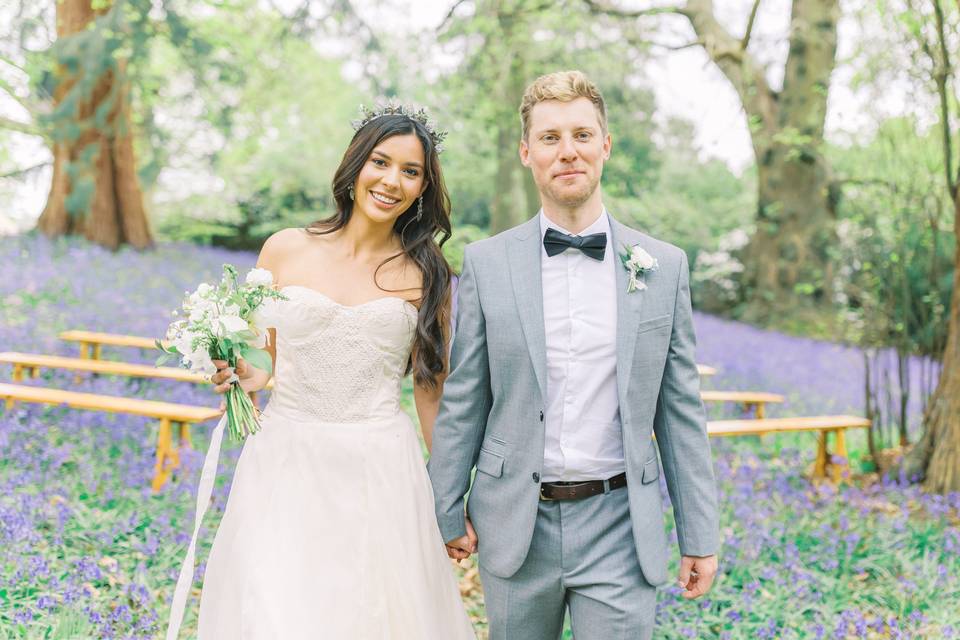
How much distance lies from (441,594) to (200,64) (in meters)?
10.4

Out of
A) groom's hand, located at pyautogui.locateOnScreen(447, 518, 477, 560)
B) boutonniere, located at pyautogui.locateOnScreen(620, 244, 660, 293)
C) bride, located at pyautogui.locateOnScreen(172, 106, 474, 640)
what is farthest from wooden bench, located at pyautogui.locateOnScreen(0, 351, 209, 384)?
boutonniere, located at pyautogui.locateOnScreen(620, 244, 660, 293)

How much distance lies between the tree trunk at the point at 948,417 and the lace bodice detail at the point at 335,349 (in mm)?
4724

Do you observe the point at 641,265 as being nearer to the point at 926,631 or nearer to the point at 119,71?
the point at 926,631

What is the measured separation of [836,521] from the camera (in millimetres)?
5910

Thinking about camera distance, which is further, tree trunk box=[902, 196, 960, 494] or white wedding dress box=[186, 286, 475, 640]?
tree trunk box=[902, 196, 960, 494]

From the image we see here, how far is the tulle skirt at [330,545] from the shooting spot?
9.35 ft

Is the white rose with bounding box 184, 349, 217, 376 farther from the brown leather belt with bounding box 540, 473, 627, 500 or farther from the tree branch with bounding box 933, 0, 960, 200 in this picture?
the tree branch with bounding box 933, 0, 960, 200

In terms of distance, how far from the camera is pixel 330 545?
2.96m

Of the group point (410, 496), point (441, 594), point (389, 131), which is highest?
point (389, 131)

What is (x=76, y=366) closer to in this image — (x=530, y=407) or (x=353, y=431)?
(x=353, y=431)

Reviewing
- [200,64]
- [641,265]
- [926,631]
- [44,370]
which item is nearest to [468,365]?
[641,265]

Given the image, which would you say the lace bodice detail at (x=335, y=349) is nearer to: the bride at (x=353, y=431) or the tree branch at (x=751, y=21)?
the bride at (x=353, y=431)

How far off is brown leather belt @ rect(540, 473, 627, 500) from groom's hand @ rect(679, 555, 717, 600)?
38 cm

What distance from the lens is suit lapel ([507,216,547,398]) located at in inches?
103
